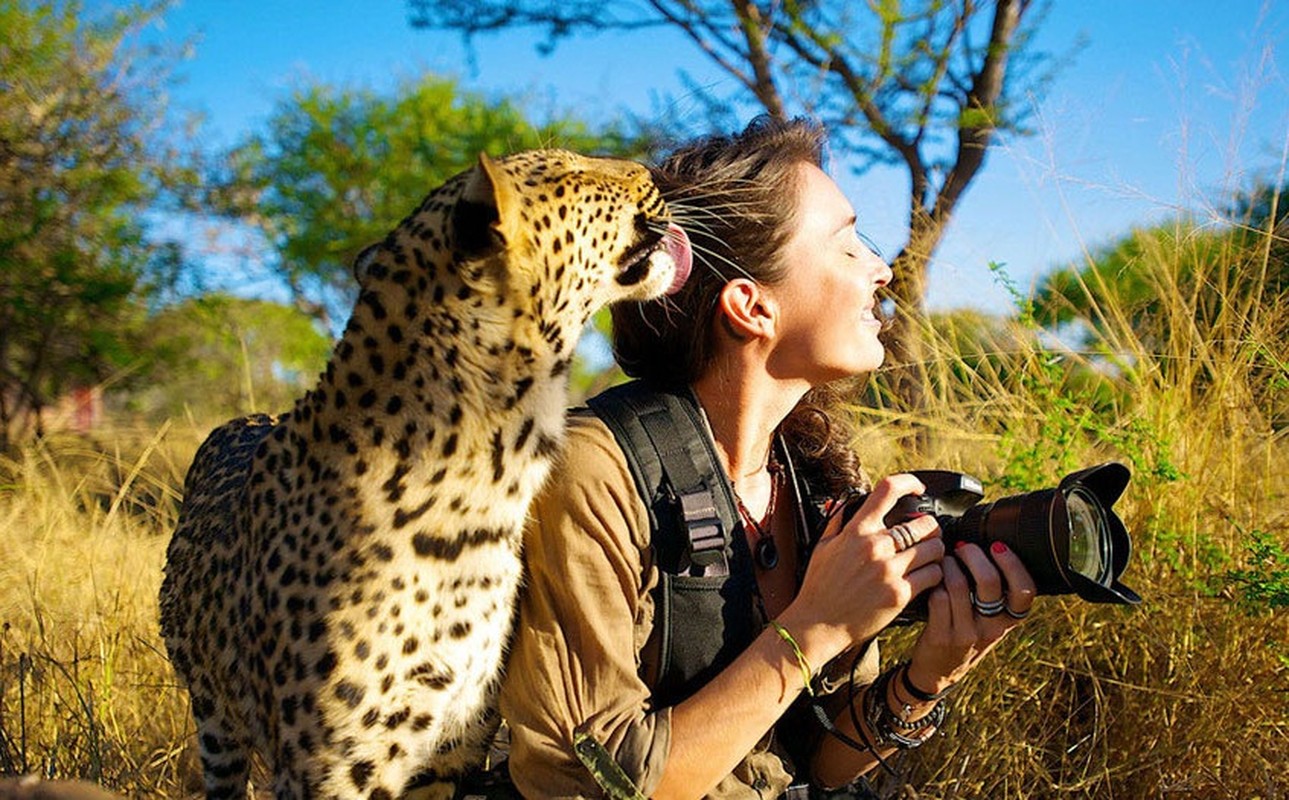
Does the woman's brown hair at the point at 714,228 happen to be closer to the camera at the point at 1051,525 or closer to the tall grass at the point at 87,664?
the camera at the point at 1051,525

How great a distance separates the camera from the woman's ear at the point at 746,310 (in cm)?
229

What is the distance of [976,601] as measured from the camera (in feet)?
6.65

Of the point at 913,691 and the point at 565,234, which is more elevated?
the point at 565,234

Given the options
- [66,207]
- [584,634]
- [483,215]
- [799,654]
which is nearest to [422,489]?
→ [584,634]

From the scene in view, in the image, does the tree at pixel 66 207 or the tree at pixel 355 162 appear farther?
the tree at pixel 355 162

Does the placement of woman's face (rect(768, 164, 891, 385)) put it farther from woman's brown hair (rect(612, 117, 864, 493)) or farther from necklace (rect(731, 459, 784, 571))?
necklace (rect(731, 459, 784, 571))

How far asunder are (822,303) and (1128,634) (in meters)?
1.41

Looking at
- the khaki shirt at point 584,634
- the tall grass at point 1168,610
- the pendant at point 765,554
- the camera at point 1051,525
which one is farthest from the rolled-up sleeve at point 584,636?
the tall grass at point 1168,610

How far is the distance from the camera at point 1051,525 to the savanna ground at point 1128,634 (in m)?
0.73

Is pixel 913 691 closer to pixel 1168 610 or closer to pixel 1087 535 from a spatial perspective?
pixel 1087 535

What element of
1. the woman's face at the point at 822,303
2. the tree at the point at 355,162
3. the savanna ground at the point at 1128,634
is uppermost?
the tree at the point at 355,162

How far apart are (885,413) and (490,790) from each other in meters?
2.00

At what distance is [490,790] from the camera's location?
2.11 metres

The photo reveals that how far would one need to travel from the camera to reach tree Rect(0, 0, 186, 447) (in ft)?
29.4
